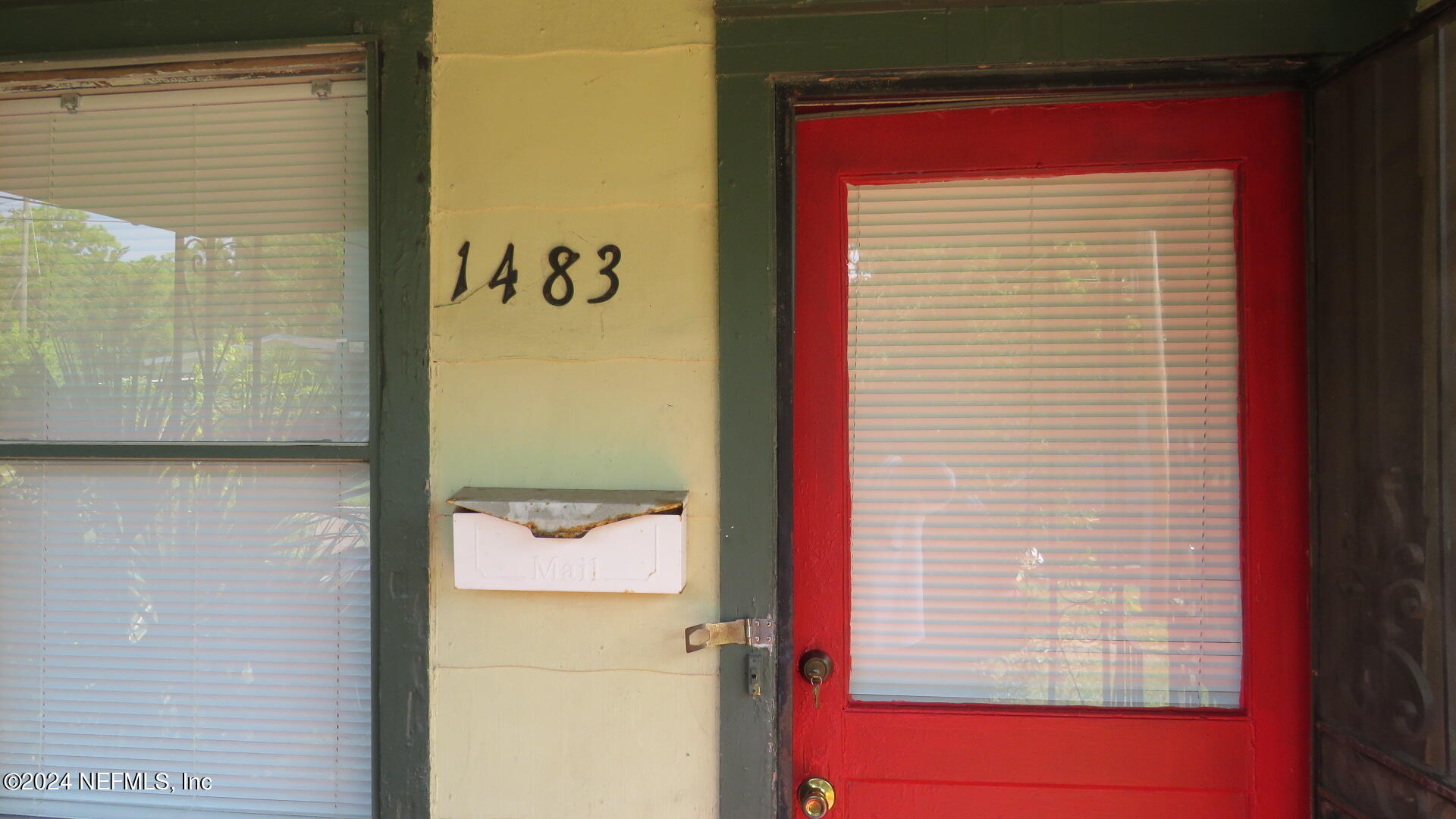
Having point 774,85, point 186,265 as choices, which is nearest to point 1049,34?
point 774,85

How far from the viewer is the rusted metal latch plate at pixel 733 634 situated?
1.43m

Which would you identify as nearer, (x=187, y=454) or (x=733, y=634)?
(x=733, y=634)

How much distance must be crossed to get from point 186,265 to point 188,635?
821 millimetres

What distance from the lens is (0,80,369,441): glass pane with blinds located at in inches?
62.6

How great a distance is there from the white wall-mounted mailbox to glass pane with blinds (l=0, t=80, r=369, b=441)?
0.43m

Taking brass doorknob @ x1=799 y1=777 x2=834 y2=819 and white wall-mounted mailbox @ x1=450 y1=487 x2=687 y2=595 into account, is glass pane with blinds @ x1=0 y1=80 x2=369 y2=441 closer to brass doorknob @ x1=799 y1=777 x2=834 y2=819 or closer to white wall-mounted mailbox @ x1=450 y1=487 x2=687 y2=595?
white wall-mounted mailbox @ x1=450 y1=487 x2=687 y2=595

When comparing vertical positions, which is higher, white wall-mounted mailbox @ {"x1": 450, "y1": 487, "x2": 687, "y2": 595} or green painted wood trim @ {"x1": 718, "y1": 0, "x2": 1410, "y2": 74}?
green painted wood trim @ {"x1": 718, "y1": 0, "x2": 1410, "y2": 74}

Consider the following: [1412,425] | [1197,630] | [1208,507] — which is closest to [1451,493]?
[1412,425]

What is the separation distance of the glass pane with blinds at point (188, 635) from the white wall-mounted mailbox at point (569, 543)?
1.11ft

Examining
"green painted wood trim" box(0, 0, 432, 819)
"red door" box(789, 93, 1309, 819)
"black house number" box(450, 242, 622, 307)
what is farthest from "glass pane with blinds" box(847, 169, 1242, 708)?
"green painted wood trim" box(0, 0, 432, 819)

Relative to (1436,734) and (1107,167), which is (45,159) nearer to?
(1107,167)

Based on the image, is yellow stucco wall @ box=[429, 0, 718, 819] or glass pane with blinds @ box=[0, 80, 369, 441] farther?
glass pane with blinds @ box=[0, 80, 369, 441]

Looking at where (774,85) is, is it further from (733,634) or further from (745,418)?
(733,634)

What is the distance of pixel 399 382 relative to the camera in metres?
1.50
